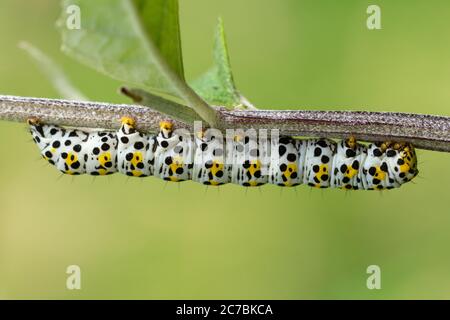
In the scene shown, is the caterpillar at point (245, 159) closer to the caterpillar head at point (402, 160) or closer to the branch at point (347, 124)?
the caterpillar head at point (402, 160)

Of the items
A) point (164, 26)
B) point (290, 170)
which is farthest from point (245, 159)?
point (164, 26)

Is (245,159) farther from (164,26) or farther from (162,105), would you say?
(164,26)

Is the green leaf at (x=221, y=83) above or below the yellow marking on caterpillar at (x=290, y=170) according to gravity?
above

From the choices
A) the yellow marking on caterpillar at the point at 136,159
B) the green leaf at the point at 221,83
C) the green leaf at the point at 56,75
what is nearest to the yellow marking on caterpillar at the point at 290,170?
the green leaf at the point at 221,83

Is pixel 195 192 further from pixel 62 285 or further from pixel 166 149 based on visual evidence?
pixel 166 149

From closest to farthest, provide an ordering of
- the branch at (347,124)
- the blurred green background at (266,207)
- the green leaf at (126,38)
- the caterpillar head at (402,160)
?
the green leaf at (126,38) < the branch at (347,124) < the caterpillar head at (402,160) < the blurred green background at (266,207)

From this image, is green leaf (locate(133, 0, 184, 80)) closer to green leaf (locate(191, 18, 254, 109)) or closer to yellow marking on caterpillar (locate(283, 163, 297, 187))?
green leaf (locate(191, 18, 254, 109))

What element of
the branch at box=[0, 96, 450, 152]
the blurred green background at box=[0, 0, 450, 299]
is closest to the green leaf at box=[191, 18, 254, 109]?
the branch at box=[0, 96, 450, 152]

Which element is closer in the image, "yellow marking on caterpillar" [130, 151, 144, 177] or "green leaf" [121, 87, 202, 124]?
"green leaf" [121, 87, 202, 124]
